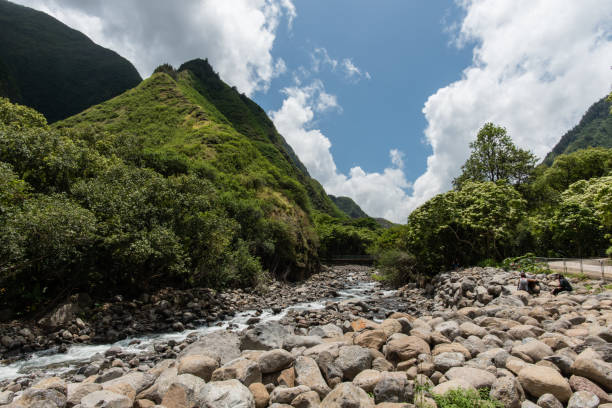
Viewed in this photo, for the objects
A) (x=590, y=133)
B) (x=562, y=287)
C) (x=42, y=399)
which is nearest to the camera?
(x=42, y=399)

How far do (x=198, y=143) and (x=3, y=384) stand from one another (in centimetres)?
5006

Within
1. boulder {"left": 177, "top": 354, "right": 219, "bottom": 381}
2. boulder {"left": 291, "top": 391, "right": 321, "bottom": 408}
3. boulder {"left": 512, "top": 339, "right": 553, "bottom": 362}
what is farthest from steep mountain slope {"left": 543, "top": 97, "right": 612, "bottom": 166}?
boulder {"left": 177, "top": 354, "right": 219, "bottom": 381}

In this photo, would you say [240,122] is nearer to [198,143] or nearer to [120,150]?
[198,143]

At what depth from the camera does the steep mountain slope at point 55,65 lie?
124438 millimetres

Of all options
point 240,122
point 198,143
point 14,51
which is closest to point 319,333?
point 198,143

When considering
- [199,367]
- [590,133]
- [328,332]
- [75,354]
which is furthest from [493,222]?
[590,133]

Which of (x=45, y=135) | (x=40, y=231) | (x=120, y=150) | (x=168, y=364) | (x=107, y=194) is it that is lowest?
(x=168, y=364)

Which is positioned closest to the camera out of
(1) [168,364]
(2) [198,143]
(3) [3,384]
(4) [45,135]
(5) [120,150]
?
(1) [168,364]

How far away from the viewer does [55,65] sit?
13712 cm

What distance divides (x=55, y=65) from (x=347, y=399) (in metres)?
190

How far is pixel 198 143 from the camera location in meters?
54.2

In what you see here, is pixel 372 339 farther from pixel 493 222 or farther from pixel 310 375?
pixel 493 222

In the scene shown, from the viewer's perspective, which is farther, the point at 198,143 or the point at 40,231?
the point at 198,143

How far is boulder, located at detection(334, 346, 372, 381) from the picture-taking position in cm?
544
